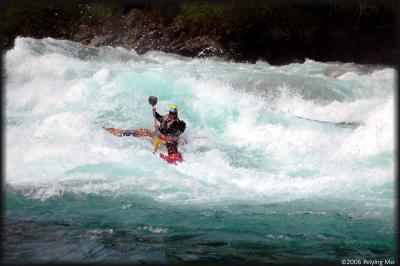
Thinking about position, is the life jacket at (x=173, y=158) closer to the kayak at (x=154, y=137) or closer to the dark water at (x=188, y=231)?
the kayak at (x=154, y=137)

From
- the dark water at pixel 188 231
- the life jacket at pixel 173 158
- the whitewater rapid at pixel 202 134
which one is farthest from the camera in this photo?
the life jacket at pixel 173 158

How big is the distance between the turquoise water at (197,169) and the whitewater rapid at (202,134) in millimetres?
29

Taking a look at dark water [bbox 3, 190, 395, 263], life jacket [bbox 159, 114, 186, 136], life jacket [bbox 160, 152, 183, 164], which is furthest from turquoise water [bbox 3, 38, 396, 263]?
life jacket [bbox 159, 114, 186, 136]

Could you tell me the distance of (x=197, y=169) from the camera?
7.11 meters

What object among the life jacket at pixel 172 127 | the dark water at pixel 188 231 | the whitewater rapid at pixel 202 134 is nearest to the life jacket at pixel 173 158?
the whitewater rapid at pixel 202 134

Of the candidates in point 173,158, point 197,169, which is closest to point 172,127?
point 173,158

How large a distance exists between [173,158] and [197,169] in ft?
1.14

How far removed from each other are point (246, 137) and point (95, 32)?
475 inches

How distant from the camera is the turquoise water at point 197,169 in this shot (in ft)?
15.5

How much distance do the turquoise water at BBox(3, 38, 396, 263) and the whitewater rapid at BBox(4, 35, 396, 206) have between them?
29mm

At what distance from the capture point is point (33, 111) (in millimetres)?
9102

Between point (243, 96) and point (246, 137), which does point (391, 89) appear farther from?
point (246, 137)

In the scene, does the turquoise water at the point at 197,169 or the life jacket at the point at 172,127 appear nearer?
the turquoise water at the point at 197,169

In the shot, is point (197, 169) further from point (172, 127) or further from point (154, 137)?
point (154, 137)
